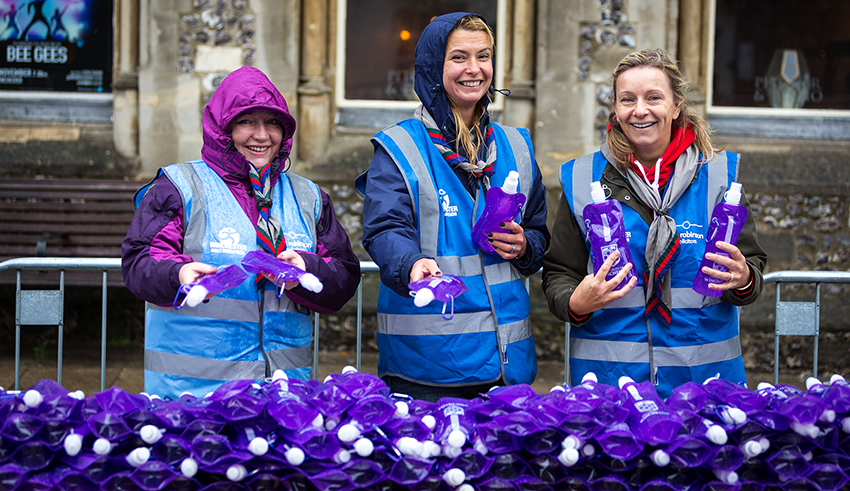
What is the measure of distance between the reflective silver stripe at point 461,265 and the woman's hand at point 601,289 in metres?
0.33

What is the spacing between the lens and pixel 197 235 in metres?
2.25

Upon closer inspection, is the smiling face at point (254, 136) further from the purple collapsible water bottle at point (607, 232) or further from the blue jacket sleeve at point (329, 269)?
the purple collapsible water bottle at point (607, 232)

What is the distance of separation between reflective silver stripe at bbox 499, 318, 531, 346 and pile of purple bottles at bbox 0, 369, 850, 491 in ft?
1.67

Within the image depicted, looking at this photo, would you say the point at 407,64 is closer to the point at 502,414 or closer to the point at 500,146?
the point at 500,146

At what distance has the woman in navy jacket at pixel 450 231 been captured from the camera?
2262mm

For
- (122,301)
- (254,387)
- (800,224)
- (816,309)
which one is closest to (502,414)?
(254,387)

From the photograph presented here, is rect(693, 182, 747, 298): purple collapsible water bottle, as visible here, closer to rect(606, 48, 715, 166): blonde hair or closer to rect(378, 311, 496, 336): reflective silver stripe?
rect(606, 48, 715, 166): blonde hair

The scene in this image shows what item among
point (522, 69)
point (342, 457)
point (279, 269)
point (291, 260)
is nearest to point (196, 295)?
point (279, 269)

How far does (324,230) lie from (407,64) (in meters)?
4.37

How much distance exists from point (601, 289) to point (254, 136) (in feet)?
4.12

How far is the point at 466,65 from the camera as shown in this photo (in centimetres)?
234

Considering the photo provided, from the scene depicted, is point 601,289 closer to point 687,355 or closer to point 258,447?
point 687,355

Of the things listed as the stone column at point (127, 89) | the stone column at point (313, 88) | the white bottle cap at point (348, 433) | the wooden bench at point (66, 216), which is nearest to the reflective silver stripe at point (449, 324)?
the white bottle cap at point (348, 433)

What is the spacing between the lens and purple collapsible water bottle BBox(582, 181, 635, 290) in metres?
2.14
